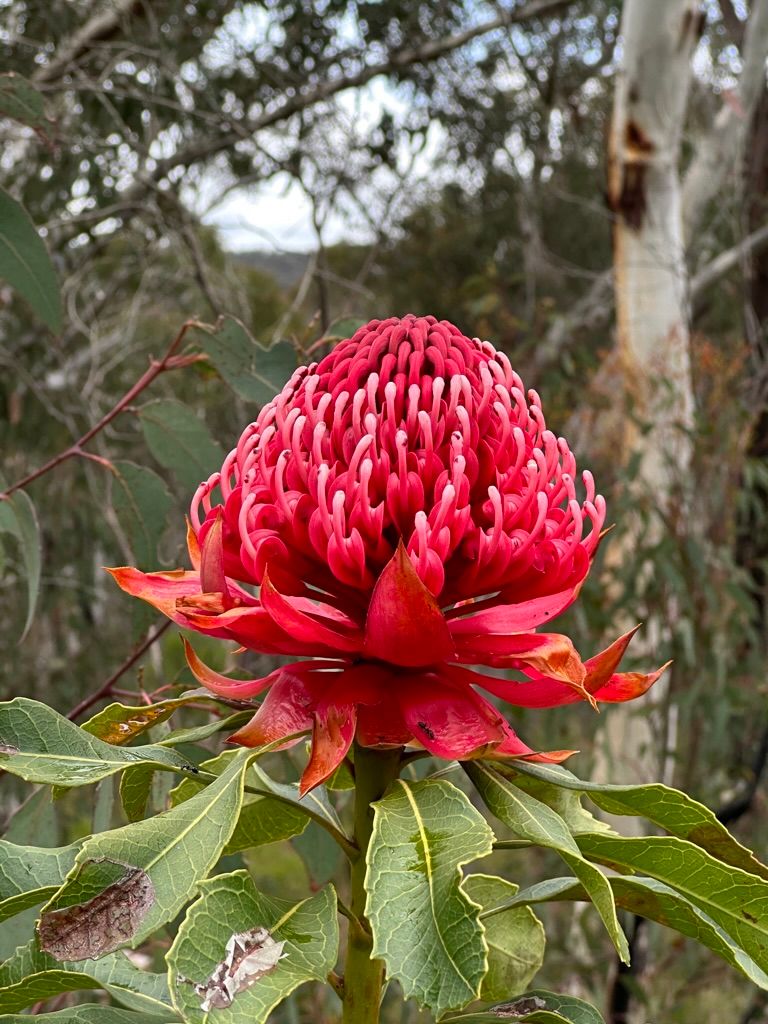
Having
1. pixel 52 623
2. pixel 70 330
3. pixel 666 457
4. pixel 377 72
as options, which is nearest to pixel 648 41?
pixel 377 72

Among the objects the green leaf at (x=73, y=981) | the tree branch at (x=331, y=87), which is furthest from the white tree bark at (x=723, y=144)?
the green leaf at (x=73, y=981)

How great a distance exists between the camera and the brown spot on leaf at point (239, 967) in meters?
0.73

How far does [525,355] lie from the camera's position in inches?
241

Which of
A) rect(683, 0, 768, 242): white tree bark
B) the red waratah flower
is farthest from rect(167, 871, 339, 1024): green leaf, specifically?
rect(683, 0, 768, 242): white tree bark

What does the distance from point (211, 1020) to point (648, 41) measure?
4.30 meters

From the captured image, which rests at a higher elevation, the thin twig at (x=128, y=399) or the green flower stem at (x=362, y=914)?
the thin twig at (x=128, y=399)

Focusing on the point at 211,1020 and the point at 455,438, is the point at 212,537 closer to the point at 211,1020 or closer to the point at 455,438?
the point at 455,438

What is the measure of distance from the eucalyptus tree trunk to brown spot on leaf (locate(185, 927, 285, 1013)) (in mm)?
3270

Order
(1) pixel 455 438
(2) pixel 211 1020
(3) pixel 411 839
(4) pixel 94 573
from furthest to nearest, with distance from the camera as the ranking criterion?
1. (4) pixel 94 573
2. (1) pixel 455 438
3. (3) pixel 411 839
4. (2) pixel 211 1020

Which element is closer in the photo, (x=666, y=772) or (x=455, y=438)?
(x=455, y=438)

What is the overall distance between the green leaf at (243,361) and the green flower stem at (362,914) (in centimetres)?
78

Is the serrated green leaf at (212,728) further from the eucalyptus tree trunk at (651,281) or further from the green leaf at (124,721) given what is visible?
the eucalyptus tree trunk at (651,281)

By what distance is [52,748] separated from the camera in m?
0.90

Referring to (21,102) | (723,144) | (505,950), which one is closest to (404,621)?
(505,950)
